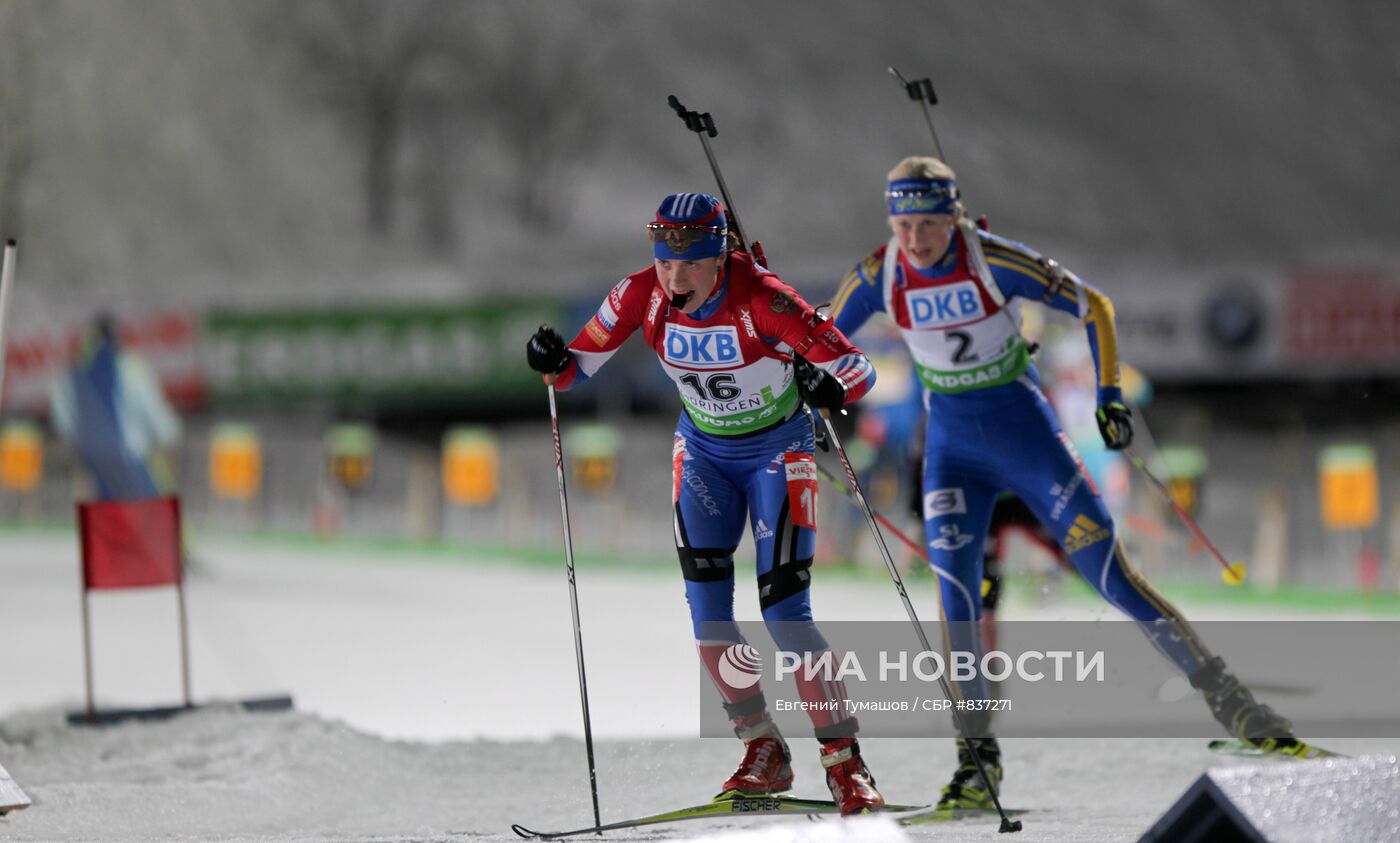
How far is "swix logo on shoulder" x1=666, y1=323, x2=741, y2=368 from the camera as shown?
571 centimetres

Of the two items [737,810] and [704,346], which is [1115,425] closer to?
[704,346]

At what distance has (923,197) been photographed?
248 inches

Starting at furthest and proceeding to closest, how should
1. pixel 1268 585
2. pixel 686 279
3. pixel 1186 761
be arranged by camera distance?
pixel 1268 585
pixel 1186 761
pixel 686 279

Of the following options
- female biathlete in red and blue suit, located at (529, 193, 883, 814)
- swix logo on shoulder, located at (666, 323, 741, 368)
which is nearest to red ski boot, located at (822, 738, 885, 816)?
female biathlete in red and blue suit, located at (529, 193, 883, 814)

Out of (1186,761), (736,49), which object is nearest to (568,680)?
(1186,761)

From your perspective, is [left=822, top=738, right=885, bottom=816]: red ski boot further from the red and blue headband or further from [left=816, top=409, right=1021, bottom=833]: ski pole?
the red and blue headband

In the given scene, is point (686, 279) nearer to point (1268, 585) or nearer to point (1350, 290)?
point (1268, 585)

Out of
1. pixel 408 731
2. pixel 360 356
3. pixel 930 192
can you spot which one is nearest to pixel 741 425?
pixel 930 192

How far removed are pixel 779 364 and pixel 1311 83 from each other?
50.7 metres

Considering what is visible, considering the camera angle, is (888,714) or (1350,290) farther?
(1350,290)

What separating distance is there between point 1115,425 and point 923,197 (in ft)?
3.69

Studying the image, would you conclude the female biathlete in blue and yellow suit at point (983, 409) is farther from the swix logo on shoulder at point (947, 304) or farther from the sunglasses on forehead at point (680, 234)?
the sunglasses on forehead at point (680, 234)

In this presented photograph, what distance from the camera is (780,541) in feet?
19.0

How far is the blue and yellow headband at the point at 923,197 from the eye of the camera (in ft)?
20.6
